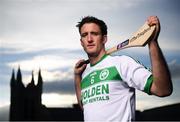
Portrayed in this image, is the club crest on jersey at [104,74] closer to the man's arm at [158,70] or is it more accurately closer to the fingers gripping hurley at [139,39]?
the fingers gripping hurley at [139,39]

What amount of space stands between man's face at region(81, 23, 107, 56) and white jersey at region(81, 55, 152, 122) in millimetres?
70

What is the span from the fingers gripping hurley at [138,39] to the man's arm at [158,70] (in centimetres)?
Result: 3

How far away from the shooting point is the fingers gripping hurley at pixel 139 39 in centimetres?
240

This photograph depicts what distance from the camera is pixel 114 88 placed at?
2.45 metres

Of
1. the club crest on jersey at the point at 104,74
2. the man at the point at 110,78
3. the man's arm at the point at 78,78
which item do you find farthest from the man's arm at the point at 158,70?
the man's arm at the point at 78,78

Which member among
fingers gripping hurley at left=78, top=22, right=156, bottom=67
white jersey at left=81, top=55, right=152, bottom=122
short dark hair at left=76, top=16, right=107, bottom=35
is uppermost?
short dark hair at left=76, top=16, right=107, bottom=35

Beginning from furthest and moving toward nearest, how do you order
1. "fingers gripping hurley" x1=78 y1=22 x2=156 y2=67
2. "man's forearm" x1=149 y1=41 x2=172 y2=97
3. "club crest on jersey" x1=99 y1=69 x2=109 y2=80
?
"club crest on jersey" x1=99 y1=69 x2=109 y2=80 → "fingers gripping hurley" x1=78 y1=22 x2=156 y2=67 → "man's forearm" x1=149 y1=41 x2=172 y2=97

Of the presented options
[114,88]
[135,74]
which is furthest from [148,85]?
[114,88]

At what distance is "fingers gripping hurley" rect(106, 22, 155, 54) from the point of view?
94.4 inches

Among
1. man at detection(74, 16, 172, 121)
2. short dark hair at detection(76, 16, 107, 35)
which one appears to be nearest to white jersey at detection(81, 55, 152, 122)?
man at detection(74, 16, 172, 121)

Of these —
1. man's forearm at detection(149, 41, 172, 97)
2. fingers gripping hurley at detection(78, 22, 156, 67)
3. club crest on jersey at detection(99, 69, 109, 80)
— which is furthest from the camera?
club crest on jersey at detection(99, 69, 109, 80)

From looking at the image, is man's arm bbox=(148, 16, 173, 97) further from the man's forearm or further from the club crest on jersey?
the club crest on jersey

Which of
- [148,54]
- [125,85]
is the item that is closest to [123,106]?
[125,85]

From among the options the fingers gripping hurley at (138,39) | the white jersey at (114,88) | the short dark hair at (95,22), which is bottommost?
the white jersey at (114,88)
